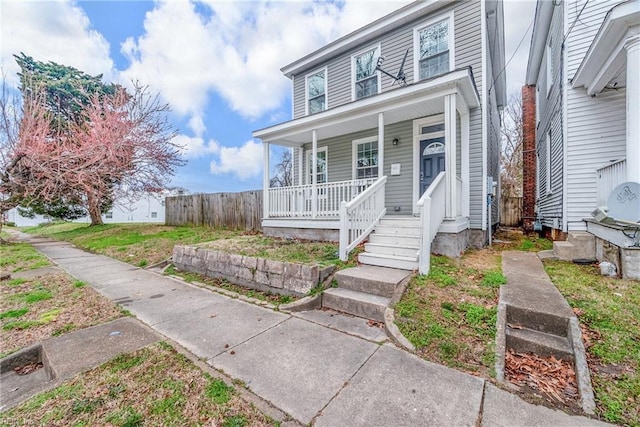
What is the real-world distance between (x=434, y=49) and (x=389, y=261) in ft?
20.7

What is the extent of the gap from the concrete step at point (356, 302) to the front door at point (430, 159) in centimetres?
456

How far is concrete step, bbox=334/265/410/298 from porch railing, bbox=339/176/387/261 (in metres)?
0.63

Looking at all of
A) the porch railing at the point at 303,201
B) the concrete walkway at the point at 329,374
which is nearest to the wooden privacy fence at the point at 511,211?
the porch railing at the point at 303,201

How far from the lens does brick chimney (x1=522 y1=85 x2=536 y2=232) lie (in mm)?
11359

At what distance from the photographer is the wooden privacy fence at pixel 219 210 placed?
10695 millimetres

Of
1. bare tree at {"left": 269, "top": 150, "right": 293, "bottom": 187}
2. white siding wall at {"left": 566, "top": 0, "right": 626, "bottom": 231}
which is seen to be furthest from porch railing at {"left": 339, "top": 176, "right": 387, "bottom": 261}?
bare tree at {"left": 269, "top": 150, "right": 293, "bottom": 187}

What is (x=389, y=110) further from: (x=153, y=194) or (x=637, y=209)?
(x=153, y=194)

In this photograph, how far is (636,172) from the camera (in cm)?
405

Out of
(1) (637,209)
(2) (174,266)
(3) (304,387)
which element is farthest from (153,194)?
(1) (637,209)

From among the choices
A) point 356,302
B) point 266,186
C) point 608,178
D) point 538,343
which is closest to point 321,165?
point 266,186

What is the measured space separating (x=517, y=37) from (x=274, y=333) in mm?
13909

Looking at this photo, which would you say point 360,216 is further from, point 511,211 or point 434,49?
point 511,211

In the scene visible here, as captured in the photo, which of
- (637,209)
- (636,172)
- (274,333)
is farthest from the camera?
(636,172)

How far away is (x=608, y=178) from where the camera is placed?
16.3ft
